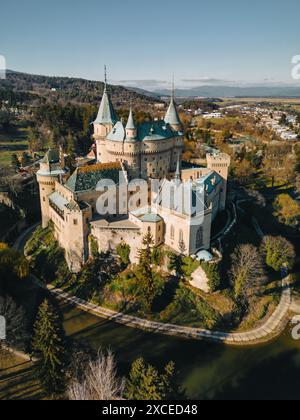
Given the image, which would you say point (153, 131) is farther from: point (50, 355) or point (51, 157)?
point (50, 355)

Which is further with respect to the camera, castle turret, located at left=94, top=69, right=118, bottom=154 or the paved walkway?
castle turret, located at left=94, top=69, right=118, bottom=154

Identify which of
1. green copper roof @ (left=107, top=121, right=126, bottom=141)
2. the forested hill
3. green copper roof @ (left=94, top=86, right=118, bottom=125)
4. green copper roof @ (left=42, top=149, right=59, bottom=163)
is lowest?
green copper roof @ (left=42, top=149, right=59, bottom=163)

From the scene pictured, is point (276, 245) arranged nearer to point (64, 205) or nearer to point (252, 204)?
point (252, 204)

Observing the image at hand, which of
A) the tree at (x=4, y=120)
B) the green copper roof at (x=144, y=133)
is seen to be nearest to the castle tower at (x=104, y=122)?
the green copper roof at (x=144, y=133)

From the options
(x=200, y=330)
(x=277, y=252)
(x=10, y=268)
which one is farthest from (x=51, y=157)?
(x=277, y=252)

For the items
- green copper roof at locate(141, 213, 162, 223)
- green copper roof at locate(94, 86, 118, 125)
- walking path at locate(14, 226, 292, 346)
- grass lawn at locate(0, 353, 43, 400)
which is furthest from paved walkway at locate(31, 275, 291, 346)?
green copper roof at locate(94, 86, 118, 125)

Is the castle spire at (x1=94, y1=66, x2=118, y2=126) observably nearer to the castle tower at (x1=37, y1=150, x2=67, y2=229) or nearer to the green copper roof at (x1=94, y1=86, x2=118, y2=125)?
the green copper roof at (x1=94, y1=86, x2=118, y2=125)
